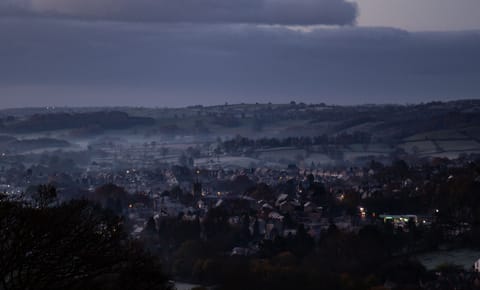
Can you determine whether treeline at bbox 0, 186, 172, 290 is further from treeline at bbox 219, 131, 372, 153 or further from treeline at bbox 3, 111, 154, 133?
treeline at bbox 3, 111, 154, 133

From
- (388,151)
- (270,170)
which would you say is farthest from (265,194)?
(388,151)

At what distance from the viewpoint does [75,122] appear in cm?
15862

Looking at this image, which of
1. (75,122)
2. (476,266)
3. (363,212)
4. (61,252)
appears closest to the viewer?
(61,252)

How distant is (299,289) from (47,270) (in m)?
17.9

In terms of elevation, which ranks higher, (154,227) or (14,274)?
(14,274)

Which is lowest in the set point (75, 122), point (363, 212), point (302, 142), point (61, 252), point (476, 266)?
point (75, 122)

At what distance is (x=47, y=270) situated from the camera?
1371 centimetres

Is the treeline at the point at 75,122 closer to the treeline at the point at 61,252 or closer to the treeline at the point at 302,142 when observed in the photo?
the treeline at the point at 302,142

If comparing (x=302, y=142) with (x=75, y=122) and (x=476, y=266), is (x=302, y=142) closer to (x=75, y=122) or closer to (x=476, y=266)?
(x=75, y=122)

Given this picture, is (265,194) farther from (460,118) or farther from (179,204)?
(460,118)

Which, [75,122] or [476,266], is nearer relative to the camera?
[476,266]

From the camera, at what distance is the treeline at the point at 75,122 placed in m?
152

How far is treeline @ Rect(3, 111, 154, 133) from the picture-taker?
152 meters

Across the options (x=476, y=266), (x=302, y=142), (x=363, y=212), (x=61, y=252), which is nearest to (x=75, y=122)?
(x=302, y=142)
